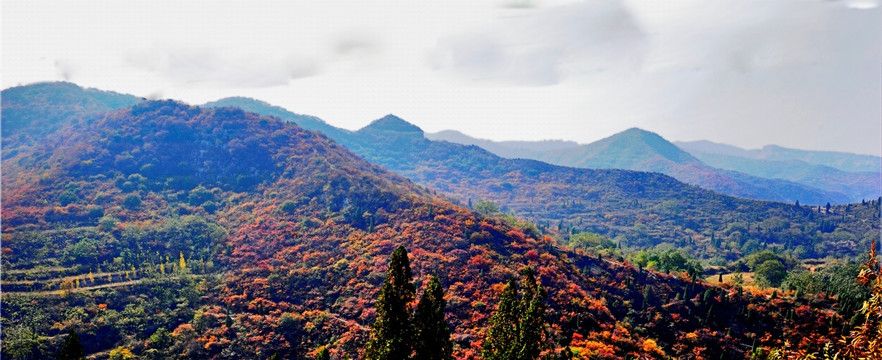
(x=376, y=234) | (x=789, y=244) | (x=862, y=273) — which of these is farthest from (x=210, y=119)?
(x=789, y=244)

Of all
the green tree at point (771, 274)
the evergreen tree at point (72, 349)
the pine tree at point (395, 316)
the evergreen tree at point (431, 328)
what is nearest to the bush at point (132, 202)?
the evergreen tree at point (72, 349)

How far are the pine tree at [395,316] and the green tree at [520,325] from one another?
6.76 m

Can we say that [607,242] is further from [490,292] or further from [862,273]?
[862,273]

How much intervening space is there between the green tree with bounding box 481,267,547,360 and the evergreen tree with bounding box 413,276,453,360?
166 inches

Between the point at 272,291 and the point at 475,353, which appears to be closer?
the point at 475,353

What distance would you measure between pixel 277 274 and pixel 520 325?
62.2 m

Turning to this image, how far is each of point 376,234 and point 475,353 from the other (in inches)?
1917

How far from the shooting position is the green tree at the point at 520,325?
2520cm

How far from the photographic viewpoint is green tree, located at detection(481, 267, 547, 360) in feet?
82.7

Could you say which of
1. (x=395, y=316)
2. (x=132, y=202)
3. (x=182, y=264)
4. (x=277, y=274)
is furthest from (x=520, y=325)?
(x=132, y=202)

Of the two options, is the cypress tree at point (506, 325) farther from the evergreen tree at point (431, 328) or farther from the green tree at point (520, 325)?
the evergreen tree at point (431, 328)

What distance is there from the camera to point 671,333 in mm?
57250

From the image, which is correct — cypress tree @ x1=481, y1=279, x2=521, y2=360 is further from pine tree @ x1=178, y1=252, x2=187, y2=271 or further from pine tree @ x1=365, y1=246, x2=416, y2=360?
pine tree @ x1=178, y1=252, x2=187, y2=271

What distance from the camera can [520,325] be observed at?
2584 centimetres
